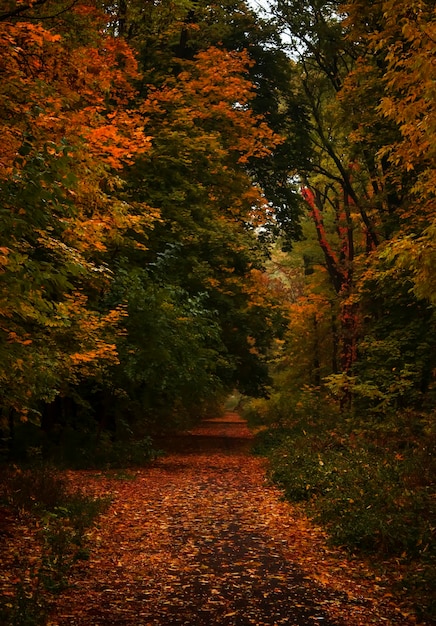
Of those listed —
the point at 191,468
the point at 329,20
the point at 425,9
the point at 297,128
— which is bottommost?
the point at 191,468

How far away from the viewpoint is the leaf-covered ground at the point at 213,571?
5543mm

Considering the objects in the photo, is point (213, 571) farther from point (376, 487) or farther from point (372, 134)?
point (372, 134)

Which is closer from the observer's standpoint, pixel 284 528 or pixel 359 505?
pixel 359 505

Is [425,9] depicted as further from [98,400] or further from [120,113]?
[98,400]

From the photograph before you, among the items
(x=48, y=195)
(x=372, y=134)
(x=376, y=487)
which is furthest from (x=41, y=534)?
(x=372, y=134)

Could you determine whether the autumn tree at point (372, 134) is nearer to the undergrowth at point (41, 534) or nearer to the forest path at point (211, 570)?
the forest path at point (211, 570)

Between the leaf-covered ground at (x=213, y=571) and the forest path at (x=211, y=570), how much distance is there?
12mm

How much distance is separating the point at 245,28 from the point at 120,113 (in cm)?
1072

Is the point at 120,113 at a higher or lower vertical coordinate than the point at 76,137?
higher

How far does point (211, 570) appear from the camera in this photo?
690 centimetres

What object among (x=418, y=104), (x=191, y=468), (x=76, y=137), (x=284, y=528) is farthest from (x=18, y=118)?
(x=191, y=468)

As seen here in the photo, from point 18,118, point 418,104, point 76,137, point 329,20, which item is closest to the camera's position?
point 18,118

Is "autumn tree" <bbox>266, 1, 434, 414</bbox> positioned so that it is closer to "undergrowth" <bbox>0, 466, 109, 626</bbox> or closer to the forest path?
the forest path

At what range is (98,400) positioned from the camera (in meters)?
17.4
